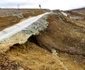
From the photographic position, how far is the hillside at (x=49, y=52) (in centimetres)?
1809

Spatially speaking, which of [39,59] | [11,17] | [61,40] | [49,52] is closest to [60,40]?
[61,40]

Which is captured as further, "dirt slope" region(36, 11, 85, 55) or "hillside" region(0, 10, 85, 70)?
"dirt slope" region(36, 11, 85, 55)

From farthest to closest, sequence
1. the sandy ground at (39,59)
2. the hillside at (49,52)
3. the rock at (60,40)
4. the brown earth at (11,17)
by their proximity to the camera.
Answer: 1. the brown earth at (11,17)
2. the rock at (60,40)
3. the sandy ground at (39,59)
4. the hillside at (49,52)

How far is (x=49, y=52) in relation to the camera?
24.5 metres

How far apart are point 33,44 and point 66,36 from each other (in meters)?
6.63

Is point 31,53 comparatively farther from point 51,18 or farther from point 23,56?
point 51,18

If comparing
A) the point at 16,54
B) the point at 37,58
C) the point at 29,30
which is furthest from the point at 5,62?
the point at 29,30

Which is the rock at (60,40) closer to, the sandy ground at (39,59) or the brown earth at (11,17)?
the sandy ground at (39,59)

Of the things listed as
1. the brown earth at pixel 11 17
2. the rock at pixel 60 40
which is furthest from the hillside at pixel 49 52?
the brown earth at pixel 11 17

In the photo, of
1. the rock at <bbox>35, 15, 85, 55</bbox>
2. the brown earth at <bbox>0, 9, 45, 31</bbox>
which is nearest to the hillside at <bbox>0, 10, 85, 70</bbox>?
the rock at <bbox>35, 15, 85, 55</bbox>

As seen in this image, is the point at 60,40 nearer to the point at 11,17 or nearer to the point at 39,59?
the point at 39,59

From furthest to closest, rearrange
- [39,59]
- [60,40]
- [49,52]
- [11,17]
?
[11,17] < [60,40] < [49,52] < [39,59]

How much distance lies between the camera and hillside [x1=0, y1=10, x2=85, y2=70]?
1809 cm

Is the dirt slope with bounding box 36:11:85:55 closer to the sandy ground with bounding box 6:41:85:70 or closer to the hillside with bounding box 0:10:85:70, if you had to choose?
the hillside with bounding box 0:10:85:70
